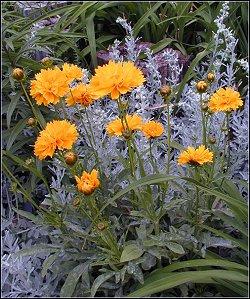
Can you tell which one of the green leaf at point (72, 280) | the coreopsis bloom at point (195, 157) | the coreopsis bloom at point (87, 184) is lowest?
the green leaf at point (72, 280)

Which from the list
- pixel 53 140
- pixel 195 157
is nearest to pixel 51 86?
pixel 53 140

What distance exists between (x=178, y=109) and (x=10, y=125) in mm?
583

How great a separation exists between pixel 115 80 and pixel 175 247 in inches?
15.8

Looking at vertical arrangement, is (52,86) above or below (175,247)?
above

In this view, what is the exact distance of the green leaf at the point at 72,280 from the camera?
3.94ft

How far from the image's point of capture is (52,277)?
1321 mm

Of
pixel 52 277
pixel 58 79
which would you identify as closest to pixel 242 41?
pixel 58 79

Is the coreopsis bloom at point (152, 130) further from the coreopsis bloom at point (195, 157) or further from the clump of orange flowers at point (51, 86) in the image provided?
the clump of orange flowers at point (51, 86)

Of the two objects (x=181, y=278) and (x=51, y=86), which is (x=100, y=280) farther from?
(x=51, y=86)

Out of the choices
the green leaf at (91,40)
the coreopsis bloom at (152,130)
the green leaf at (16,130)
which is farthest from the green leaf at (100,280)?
the green leaf at (91,40)

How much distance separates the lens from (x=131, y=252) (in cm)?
118

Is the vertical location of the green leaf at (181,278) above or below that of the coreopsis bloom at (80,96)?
below

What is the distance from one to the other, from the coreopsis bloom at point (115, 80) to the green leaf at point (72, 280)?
0.42m

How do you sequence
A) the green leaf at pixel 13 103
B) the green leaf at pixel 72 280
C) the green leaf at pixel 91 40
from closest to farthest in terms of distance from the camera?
the green leaf at pixel 72 280
the green leaf at pixel 13 103
the green leaf at pixel 91 40
